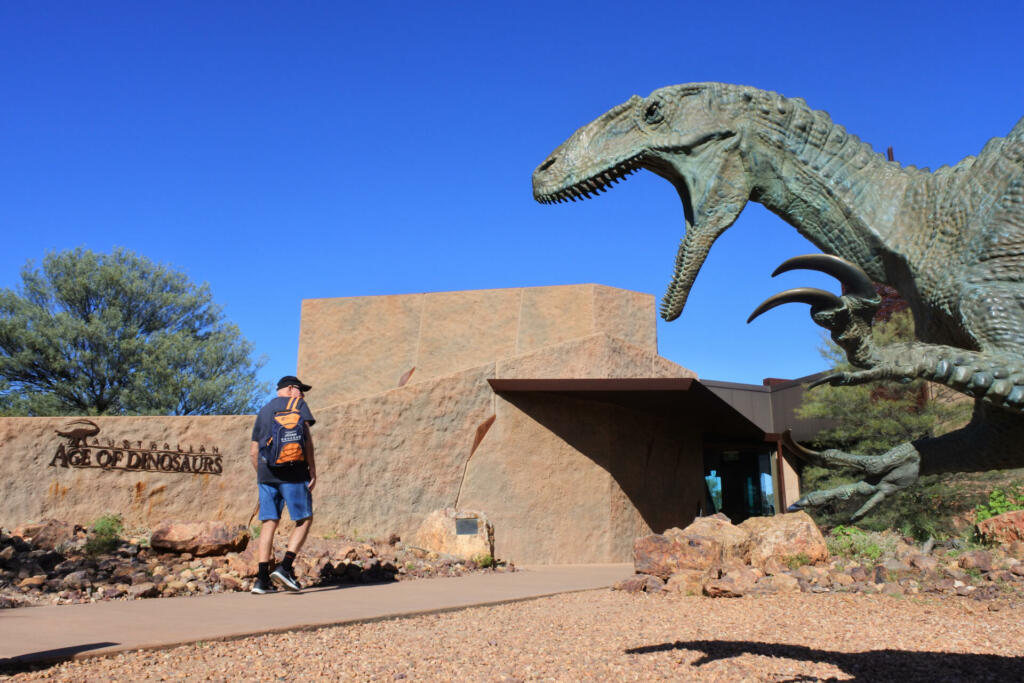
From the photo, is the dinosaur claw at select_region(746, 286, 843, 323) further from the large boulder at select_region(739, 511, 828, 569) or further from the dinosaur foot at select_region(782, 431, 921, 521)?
the large boulder at select_region(739, 511, 828, 569)

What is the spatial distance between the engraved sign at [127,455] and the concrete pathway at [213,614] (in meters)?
3.59

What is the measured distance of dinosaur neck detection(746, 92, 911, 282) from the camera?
2.81 m

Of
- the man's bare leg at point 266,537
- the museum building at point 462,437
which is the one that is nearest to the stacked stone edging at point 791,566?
the museum building at point 462,437

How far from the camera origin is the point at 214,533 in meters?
7.79

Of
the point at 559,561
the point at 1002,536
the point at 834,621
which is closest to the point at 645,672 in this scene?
the point at 834,621

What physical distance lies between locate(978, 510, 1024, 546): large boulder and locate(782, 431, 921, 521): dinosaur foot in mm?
7348

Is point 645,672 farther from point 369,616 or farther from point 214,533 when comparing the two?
point 214,533

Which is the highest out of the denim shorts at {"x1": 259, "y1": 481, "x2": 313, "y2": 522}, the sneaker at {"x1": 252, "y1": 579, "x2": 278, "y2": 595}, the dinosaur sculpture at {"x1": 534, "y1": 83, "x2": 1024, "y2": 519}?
the dinosaur sculpture at {"x1": 534, "y1": 83, "x2": 1024, "y2": 519}

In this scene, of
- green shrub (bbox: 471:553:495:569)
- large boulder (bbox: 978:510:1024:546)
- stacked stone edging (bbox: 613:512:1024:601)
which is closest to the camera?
stacked stone edging (bbox: 613:512:1024:601)

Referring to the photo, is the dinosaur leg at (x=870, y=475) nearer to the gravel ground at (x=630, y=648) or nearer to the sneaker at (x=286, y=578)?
the gravel ground at (x=630, y=648)

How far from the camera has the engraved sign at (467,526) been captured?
33.8 feet

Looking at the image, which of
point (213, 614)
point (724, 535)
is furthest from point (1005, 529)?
point (213, 614)

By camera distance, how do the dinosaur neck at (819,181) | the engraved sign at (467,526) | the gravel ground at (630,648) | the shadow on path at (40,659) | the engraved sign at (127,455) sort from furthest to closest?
the engraved sign at (467,526)
the engraved sign at (127,455)
the gravel ground at (630,648)
the shadow on path at (40,659)
the dinosaur neck at (819,181)

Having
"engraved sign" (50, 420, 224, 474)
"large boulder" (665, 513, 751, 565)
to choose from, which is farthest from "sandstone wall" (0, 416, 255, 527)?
"large boulder" (665, 513, 751, 565)
